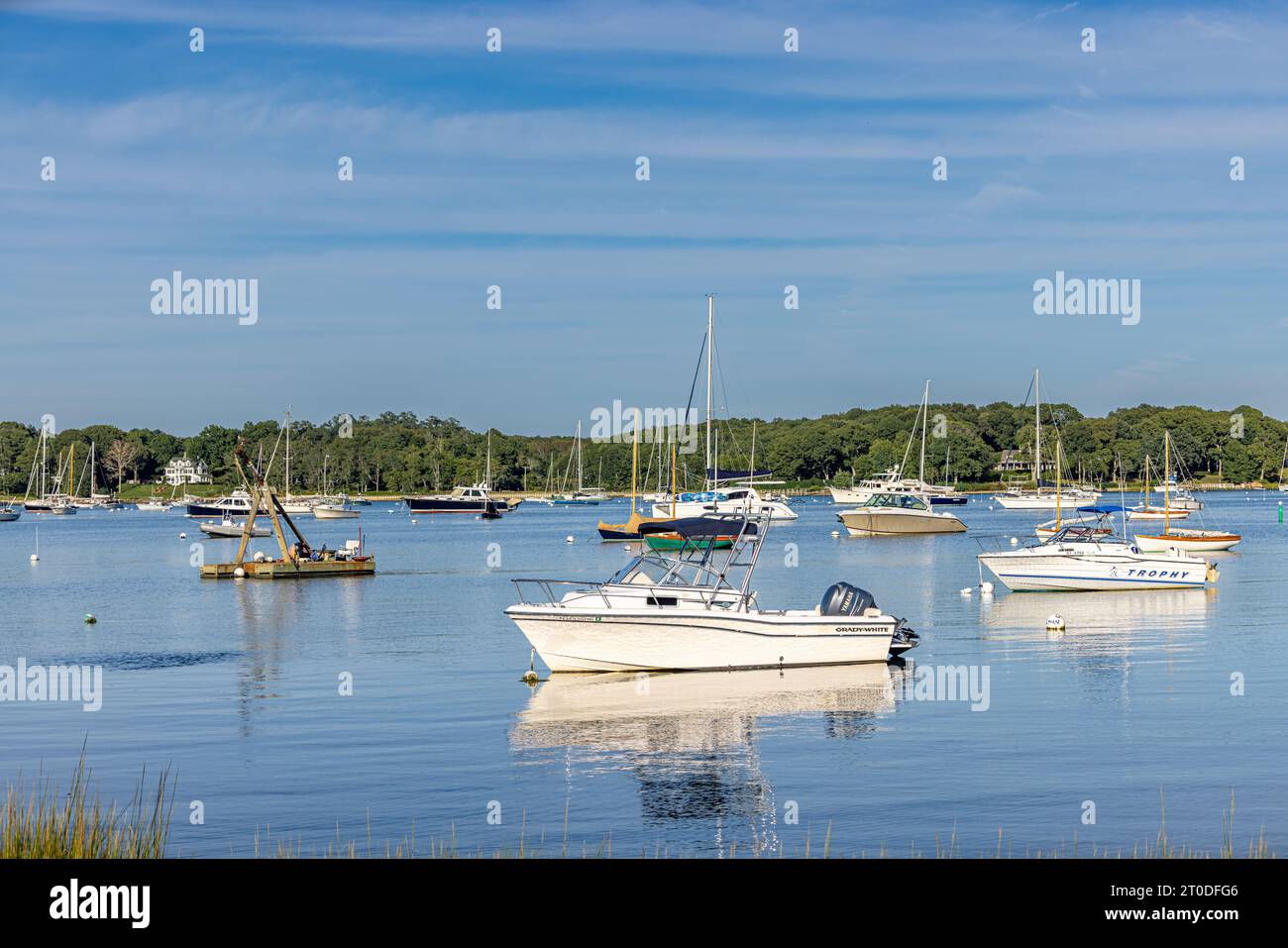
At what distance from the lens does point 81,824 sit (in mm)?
12750

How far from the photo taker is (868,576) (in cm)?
7006

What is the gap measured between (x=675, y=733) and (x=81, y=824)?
13.9 metres

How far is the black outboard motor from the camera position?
33594 millimetres

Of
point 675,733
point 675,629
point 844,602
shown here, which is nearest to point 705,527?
point 844,602

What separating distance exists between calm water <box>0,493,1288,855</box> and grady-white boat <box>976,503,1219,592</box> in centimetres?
179

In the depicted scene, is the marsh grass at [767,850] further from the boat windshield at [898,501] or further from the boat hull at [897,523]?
the boat windshield at [898,501]

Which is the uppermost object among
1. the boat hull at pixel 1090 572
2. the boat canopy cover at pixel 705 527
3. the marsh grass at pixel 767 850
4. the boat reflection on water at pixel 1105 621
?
the boat canopy cover at pixel 705 527

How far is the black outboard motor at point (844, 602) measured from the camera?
3359 cm

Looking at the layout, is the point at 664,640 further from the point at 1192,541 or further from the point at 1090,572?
the point at 1192,541

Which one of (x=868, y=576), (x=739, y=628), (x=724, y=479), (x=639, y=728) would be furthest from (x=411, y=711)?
(x=724, y=479)

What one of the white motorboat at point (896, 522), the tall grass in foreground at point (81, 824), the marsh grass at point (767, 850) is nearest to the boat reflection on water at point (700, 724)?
the marsh grass at point (767, 850)

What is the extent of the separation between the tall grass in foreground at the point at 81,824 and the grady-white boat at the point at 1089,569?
39.1 metres
